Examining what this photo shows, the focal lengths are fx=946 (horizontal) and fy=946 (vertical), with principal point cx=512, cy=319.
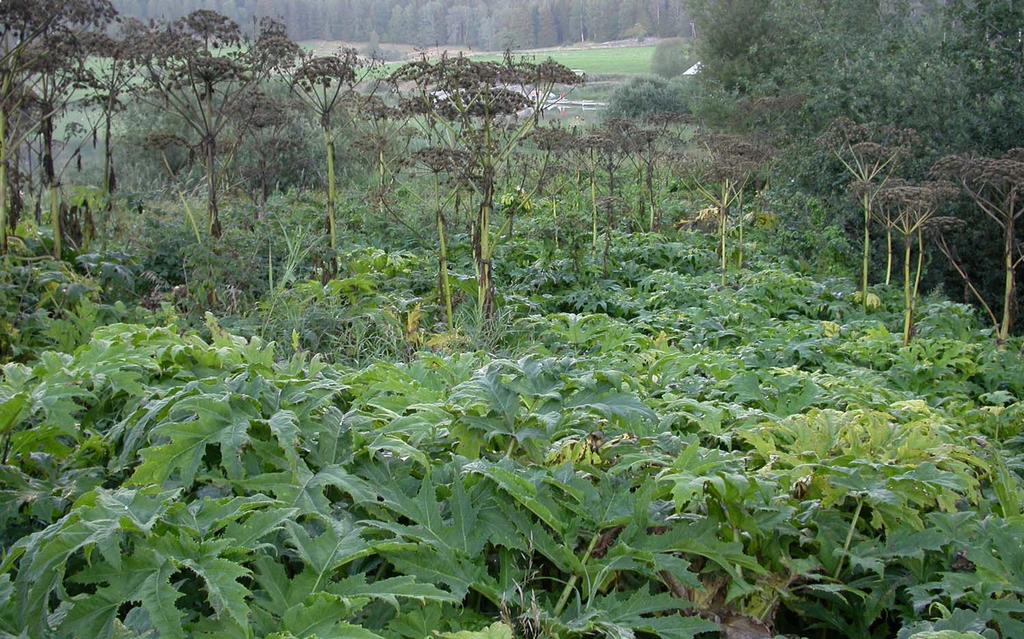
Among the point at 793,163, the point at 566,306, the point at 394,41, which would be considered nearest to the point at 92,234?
the point at 566,306

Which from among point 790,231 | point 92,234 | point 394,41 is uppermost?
point 394,41

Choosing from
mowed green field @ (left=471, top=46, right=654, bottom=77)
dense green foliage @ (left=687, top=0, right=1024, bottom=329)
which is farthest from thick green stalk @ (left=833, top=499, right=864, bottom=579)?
mowed green field @ (left=471, top=46, right=654, bottom=77)

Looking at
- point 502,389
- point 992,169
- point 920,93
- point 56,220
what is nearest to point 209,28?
point 56,220

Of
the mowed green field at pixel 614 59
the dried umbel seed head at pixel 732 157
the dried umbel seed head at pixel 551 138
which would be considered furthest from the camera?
the mowed green field at pixel 614 59

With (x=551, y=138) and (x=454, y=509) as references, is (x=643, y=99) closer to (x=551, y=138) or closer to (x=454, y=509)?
(x=551, y=138)

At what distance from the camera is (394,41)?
2300 cm

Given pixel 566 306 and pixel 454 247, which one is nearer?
pixel 566 306

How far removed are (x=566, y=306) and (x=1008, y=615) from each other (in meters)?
6.61

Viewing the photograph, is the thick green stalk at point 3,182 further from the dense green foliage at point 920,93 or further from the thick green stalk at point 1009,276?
the dense green foliage at point 920,93

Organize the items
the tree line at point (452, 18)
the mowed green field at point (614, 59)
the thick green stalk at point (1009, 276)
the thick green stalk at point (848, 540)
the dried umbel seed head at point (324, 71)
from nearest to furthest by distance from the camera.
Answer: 1. the thick green stalk at point (848, 540)
2. the thick green stalk at point (1009, 276)
3. the dried umbel seed head at point (324, 71)
4. the tree line at point (452, 18)
5. the mowed green field at point (614, 59)

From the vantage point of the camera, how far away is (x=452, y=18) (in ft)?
89.7

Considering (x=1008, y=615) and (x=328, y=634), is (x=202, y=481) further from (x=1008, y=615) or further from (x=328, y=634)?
(x=1008, y=615)

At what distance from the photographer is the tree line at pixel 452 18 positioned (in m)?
22.3

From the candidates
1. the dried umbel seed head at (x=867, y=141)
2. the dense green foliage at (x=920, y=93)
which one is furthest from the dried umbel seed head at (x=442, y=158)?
the dense green foliage at (x=920, y=93)
